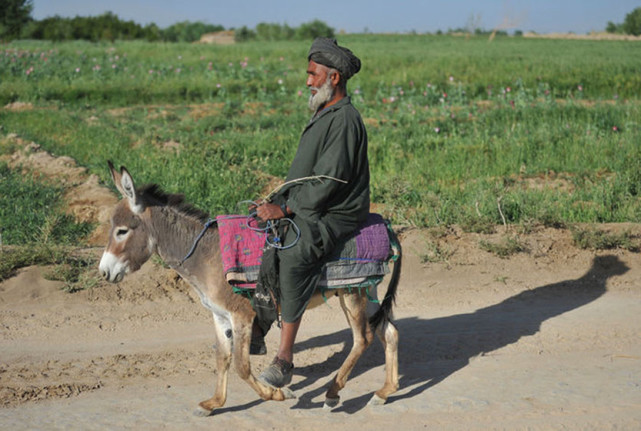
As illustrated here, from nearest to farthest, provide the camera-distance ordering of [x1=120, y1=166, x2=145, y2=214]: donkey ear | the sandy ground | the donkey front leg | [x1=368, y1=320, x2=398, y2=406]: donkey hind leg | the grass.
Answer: [x1=120, y1=166, x2=145, y2=214]: donkey ear < the donkey front leg < the sandy ground < [x1=368, y1=320, x2=398, y2=406]: donkey hind leg < the grass

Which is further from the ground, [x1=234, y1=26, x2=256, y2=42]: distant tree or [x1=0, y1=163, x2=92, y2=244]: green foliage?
[x1=234, y1=26, x2=256, y2=42]: distant tree

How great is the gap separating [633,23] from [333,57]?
243 ft

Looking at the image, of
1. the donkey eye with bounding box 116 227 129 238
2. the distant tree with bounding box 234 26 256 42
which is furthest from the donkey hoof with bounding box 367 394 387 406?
the distant tree with bounding box 234 26 256 42

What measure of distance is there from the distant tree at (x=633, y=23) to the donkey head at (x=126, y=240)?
7243 centimetres

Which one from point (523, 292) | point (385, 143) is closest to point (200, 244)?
point (523, 292)

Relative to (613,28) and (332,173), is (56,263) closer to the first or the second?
(332,173)

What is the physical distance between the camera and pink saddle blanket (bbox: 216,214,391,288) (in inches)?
193

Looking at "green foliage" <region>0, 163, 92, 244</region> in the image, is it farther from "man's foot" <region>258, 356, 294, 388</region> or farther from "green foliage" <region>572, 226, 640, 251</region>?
"green foliage" <region>572, 226, 640, 251</region>

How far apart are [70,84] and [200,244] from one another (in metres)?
18.1

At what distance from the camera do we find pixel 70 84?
70.8 feet

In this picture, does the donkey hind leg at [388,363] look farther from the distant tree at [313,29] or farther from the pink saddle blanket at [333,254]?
the distant tree at [313,29]

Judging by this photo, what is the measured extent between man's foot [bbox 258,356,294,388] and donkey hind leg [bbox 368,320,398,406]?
0.74 meters

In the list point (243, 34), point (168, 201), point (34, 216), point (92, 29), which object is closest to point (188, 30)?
point (243, 34)

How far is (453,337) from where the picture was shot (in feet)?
21.8
